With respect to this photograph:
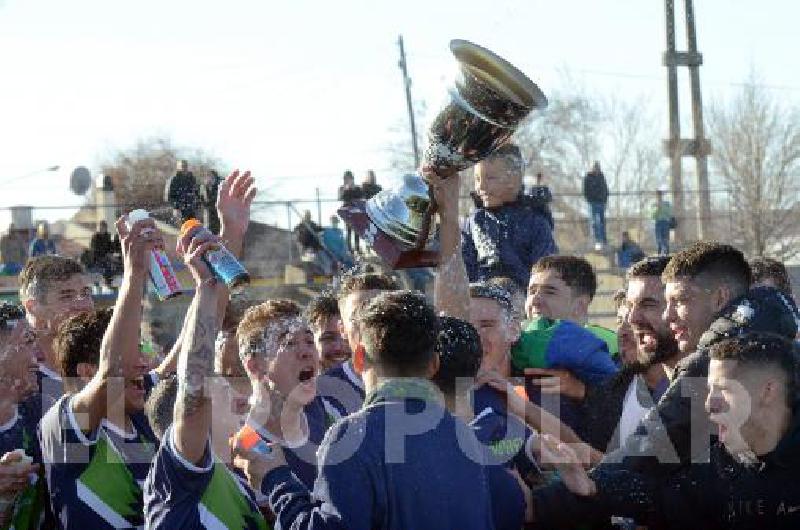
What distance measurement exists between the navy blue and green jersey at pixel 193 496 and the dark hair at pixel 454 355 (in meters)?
0.76

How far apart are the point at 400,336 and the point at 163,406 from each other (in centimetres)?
104

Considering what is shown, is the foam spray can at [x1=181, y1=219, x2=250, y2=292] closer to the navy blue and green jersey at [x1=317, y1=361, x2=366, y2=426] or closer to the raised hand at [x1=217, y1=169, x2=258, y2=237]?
the raised hand at [x1=217, y1=169, x2=258, y2=237]

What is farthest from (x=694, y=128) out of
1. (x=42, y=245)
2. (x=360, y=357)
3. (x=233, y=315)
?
(x=360, y=357)

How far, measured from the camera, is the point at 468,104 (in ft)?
14.9

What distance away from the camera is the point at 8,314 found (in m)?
5.26

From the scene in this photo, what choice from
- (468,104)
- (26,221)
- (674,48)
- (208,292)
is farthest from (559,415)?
(674,48)

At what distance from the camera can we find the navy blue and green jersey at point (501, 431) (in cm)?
452

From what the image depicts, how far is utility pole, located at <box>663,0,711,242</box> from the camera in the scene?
26016 millimetres

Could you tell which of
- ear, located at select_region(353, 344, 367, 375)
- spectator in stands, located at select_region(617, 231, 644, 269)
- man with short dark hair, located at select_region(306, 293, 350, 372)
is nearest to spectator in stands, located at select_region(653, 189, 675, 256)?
spectator in stands, located at select_region(617, 231, 644, 269)

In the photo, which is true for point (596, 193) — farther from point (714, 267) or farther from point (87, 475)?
point (87, 475)

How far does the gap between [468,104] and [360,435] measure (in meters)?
1.33

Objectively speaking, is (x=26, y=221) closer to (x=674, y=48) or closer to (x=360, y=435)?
(x=674, y=48)

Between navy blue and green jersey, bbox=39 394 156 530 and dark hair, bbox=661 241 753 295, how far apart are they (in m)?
2.12

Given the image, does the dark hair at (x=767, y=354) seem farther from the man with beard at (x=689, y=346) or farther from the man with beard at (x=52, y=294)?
the man with beard at (x=52, y=294)
